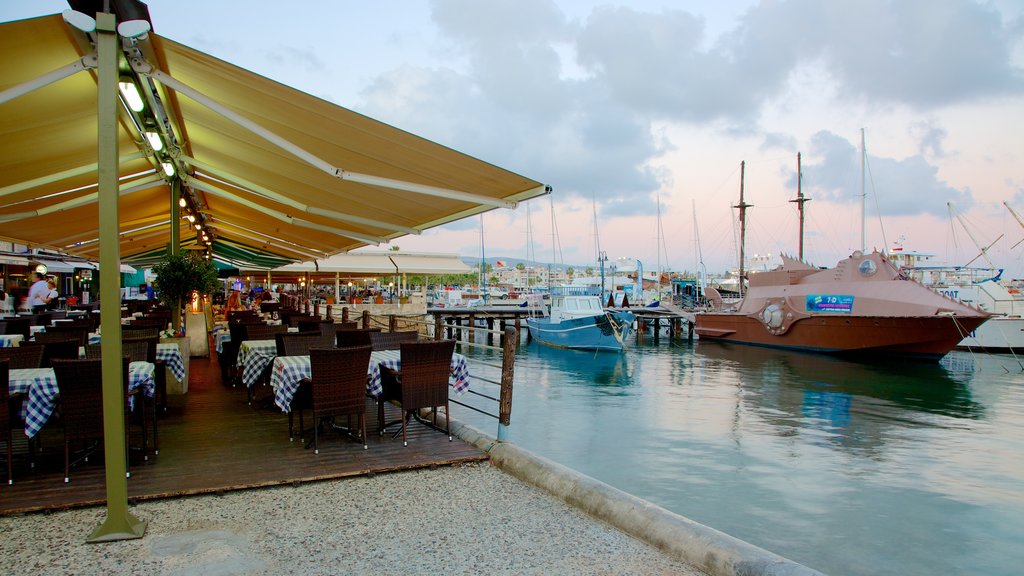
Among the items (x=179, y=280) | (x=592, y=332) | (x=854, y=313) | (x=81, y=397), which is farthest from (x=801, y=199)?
(x=81, y=397)

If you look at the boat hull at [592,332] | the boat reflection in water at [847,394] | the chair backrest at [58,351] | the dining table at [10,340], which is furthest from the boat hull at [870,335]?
the dining table at [10,340]

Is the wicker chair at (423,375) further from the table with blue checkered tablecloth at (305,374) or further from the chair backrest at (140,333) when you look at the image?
the chair backrest at (140,333)

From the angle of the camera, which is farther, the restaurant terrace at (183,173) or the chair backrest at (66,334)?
the chair backrest at (66,334)

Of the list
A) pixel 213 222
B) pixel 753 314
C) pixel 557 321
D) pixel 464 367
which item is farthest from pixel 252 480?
pixel 753 314

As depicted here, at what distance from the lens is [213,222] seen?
11.9 m

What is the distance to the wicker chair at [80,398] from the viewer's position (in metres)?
3.76

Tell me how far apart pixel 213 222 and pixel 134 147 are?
6200 millimetres

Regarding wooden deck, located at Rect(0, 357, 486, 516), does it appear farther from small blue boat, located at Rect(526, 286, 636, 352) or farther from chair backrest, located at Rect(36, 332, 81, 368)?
small blue boat, located at Rect(526, 286, 636, 352)

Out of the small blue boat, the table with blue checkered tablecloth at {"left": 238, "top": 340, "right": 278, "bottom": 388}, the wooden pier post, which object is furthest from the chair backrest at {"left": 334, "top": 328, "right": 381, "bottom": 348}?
the small blue boat

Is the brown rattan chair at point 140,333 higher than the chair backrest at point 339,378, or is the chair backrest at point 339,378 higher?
the brown rattan chair at point 140,333

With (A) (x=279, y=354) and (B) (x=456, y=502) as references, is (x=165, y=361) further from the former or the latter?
(B) (x=456, y=502)

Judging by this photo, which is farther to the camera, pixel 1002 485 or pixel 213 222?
pixel 213 222

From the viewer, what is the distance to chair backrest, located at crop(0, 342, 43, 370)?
15.2 ft

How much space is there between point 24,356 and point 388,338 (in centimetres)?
327
